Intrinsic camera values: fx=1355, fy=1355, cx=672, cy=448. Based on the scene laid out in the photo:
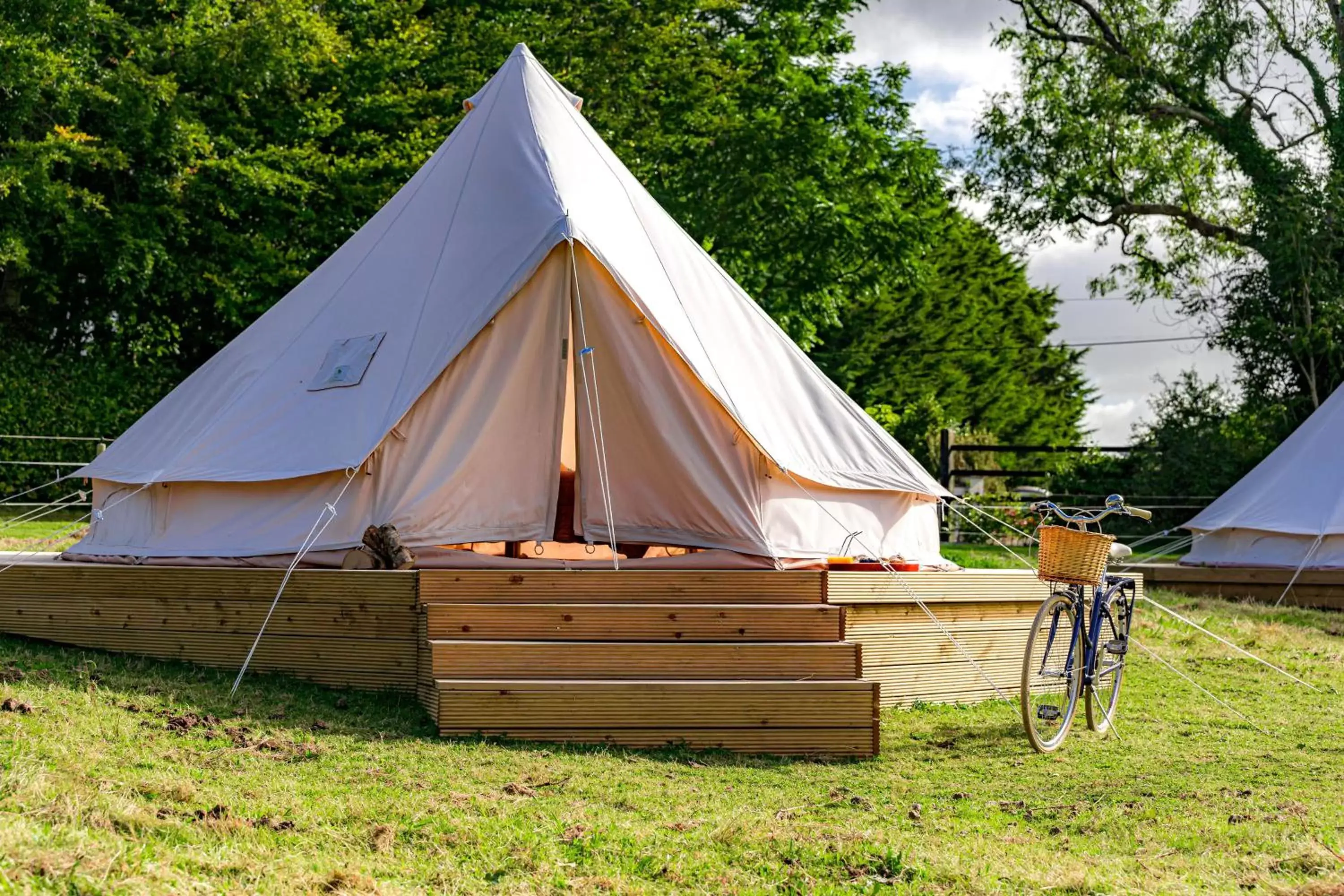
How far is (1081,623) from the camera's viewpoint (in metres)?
→ 5.46

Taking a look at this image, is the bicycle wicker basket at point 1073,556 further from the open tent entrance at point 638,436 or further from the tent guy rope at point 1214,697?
the open tent entrance at point 638,436

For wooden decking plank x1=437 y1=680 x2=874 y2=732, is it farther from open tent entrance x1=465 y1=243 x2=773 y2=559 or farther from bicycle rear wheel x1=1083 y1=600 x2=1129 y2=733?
open tent entrance x1=465 y1=243 x2=773 y2=559

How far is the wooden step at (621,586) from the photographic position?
5418mm

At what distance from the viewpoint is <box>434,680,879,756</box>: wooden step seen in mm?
4922

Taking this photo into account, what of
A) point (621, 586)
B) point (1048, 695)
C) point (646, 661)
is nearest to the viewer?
point (646, 661)

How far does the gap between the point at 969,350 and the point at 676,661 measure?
980 inches

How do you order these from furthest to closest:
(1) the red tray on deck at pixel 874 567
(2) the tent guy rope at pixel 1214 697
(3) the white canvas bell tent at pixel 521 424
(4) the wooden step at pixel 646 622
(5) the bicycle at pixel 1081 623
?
(1) the red tray on deck at pixel 874 567 → (3) the white canvas bell tent at pixel 521 424 → (2) the tent guy rope at pixel 1214 697 → (4) the wooden step at pixel 646 622 → (5) the bicycle at pixel 1081 623

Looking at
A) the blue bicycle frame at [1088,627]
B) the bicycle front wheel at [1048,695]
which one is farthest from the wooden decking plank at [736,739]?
the blue bicycle frame at [1088,627]

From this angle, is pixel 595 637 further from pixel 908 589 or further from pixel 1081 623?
pixel 1081 623

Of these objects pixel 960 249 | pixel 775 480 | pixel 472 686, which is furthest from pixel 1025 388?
pixel 472 686

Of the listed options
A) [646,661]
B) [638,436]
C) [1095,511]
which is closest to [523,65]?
[638,436]

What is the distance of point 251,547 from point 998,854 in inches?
160

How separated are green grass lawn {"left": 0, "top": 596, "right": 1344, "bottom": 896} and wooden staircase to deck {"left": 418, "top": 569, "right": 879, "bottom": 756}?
4.9 inches

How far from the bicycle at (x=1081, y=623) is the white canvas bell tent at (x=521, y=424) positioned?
1.39m
